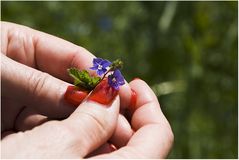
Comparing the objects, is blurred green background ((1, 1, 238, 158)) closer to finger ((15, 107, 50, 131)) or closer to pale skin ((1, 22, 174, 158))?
pale skin ((1, 22, 174, 158))

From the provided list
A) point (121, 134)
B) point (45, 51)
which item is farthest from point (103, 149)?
point (45, 51)

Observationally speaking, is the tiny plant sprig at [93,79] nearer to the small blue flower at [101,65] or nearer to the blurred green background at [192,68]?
the small blue flower at [101,65]

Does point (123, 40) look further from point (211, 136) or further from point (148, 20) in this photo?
point (211, 136)

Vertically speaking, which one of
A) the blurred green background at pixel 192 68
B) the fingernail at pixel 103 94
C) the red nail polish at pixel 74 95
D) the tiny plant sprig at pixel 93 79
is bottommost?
the blurred green background at pixel 192 68

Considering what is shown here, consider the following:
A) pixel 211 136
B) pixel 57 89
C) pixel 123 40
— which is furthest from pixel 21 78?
pixel 123 40

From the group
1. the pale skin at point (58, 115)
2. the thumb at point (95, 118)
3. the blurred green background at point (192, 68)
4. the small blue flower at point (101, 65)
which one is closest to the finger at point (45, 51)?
the pale skin at point (58, 115)

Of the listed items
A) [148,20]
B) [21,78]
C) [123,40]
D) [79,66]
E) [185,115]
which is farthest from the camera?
[123,40]
